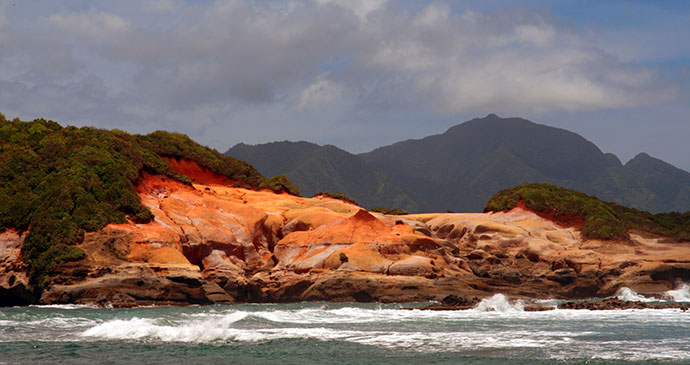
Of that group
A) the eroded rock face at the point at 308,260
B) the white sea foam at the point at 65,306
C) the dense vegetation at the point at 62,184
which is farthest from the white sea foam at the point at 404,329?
the dense vegetation at the point at 62,184

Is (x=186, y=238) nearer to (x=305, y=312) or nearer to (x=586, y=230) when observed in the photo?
(x=305, y=312)

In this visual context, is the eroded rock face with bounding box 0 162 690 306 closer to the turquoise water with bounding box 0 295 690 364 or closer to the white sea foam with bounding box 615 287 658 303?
the white sea foam with bounding box 615 287 658 303

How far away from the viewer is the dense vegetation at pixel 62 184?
45.4 m

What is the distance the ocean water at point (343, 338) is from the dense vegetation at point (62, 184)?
808cm

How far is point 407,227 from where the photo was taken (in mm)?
59875

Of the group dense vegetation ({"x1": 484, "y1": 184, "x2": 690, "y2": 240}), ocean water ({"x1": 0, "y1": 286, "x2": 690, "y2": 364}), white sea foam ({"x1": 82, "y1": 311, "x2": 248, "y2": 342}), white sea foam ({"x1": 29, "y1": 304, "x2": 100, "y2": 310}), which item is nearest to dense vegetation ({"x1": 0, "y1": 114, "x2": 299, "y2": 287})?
white sea foam ({"x1": 29, "y1": 304, "x2": 100, "y2": 310})

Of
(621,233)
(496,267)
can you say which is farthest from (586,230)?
(496,267)

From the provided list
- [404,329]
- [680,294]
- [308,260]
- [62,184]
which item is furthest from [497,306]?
[62,184]

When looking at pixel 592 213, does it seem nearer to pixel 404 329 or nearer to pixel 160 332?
pixel 404 329

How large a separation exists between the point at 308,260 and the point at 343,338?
26.2 meters

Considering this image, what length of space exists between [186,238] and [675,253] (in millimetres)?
44151

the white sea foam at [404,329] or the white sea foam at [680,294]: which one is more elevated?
the white sea foam at [404,329]

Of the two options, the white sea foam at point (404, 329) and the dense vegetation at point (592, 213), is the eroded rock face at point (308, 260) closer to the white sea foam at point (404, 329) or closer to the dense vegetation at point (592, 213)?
the dense vegetation at point (592, 213)

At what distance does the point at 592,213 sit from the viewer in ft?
229
